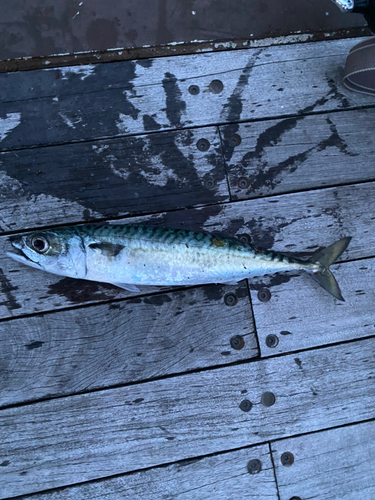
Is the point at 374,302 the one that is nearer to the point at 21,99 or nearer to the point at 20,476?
the point at 20,476

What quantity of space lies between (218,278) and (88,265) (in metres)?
0.83

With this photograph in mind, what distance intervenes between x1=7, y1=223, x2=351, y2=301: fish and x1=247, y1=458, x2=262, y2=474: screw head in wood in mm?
1223

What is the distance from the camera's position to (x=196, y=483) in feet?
8.00

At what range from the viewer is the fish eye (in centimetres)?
223

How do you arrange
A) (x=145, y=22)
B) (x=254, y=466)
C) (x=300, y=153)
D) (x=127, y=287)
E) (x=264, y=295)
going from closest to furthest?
1. (x=127, y=287)
2. (x=254, y=466)
3. (x=264, y=295)
4. (x=300, y=153)
5. (x=145, y=22)

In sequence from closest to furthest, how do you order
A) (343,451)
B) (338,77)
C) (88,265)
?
(88,265)
(343,451)
(338,77)


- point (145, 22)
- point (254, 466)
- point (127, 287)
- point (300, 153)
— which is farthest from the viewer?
point (145, 22)

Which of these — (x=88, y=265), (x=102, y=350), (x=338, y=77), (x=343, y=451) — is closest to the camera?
(x=88, y=265)

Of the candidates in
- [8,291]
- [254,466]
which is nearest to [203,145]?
[8,291]

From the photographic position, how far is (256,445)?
2.52 meters

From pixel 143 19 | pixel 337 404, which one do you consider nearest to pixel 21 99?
pixel 143 19

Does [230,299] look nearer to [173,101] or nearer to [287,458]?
[287,458]

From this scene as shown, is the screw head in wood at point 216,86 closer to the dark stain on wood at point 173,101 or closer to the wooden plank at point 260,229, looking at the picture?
the dark stain on wood at point 173,101

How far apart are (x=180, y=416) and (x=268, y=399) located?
0.62 m
